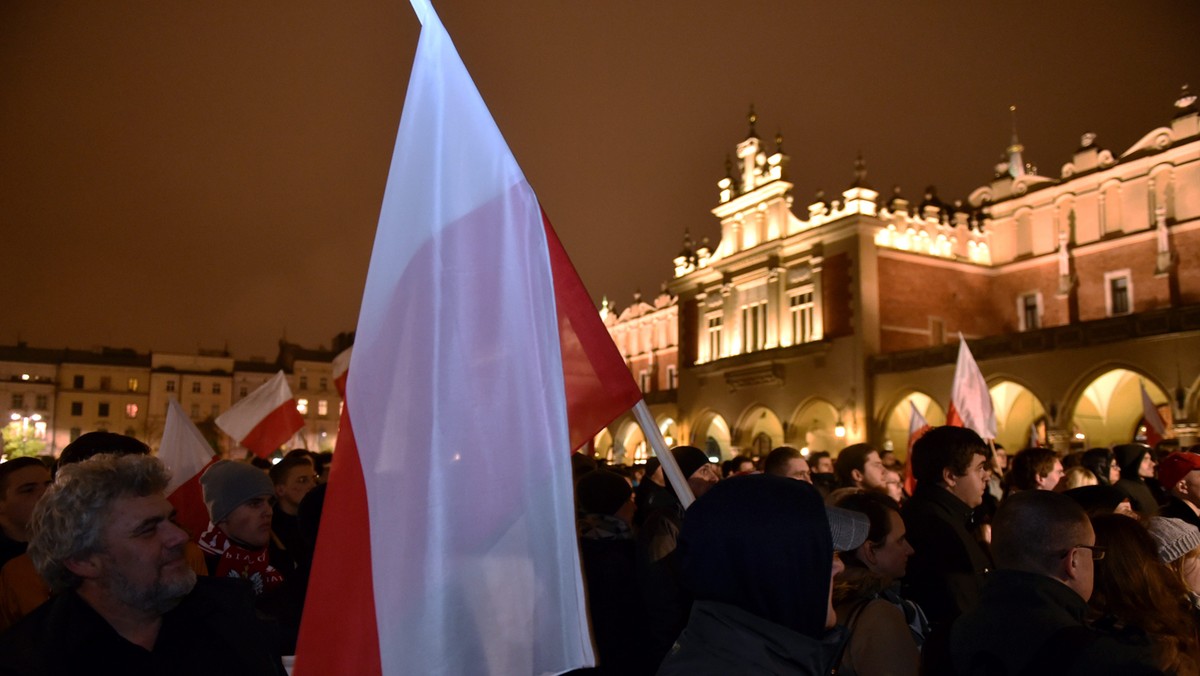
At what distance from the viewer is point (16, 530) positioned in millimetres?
4496

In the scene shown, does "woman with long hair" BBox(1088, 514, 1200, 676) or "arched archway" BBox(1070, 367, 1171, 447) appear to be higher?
"arched archway" BBox(1070, 367, 1171, 447)

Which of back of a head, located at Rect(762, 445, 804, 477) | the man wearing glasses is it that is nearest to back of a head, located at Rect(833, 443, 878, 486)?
back of a head, located at Rect(762, 445, 804, 477)

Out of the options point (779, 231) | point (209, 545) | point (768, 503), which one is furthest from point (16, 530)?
point (779, 231)

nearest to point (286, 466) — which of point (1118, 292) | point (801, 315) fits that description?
point (1118, 292)

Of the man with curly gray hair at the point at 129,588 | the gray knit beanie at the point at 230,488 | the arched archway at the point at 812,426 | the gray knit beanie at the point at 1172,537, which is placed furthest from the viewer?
the arched archway at the point at 812,426

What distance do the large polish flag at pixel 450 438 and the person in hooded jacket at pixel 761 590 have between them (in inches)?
20.5

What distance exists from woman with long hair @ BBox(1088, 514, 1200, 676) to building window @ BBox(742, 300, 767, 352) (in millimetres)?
31806

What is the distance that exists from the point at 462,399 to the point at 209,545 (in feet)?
7.79

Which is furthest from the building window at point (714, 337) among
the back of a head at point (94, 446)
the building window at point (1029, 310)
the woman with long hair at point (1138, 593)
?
the woman with long hair at point (1138, 593)

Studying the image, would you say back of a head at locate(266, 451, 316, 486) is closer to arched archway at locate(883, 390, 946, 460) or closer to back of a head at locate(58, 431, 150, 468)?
back of a head at locate(58, 431, 150, 468)

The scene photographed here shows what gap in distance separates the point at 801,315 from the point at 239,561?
30219 mm

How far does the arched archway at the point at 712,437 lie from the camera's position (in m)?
37.7

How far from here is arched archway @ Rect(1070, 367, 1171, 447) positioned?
24453mm

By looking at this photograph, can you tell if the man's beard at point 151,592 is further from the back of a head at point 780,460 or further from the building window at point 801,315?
the building window at point 801,315
